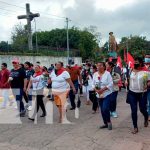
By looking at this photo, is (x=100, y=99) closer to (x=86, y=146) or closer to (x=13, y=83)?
(x=86, y=146)

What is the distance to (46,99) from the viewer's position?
1680 centimetres

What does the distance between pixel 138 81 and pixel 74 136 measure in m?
1.92

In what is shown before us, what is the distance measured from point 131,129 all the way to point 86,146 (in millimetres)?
1908

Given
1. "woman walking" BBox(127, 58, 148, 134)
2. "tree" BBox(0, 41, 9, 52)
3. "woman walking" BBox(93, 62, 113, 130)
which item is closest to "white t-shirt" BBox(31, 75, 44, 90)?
"woman walking" BBox(93, 62, 113, 130)

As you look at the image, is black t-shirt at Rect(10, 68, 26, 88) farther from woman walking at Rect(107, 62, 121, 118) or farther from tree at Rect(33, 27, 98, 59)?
tree at Rect(33, 27, 98, 59)

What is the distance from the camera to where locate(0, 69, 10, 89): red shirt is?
13.7 metres

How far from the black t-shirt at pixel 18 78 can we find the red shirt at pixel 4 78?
2003 millimetres

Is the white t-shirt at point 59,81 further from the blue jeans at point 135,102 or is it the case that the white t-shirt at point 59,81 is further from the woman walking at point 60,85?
the blue jeans at point 135,102

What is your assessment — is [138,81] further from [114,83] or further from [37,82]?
[37,82]

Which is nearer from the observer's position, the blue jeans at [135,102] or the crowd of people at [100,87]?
the blue jeans at [135,102]

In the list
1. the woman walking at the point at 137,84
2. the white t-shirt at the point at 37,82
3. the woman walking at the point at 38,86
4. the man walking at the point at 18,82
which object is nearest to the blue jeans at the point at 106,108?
the woman walking at the point at 137,84

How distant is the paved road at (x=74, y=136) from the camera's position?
761cm

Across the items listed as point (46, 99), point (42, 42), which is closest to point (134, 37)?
point (42, 42)

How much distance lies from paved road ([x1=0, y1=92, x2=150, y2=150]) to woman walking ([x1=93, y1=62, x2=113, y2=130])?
31 centimetres
